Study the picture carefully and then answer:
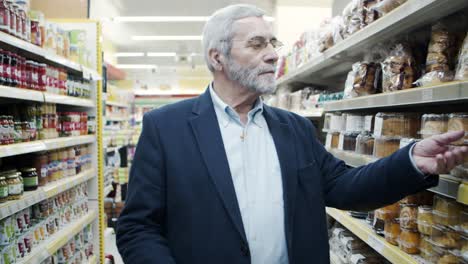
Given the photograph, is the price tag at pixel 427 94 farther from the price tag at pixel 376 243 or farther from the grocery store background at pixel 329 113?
the price tag at pixel 376 243

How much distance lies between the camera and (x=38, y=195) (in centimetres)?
232

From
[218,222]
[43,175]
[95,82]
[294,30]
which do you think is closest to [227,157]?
[218,222]

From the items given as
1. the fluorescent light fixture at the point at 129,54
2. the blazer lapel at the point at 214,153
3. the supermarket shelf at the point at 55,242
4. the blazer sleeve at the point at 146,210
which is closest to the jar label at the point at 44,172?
the supermarket shelf at the point at 55,242

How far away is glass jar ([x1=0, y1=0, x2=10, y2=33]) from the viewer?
6.36 feet

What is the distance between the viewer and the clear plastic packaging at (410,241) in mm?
1382

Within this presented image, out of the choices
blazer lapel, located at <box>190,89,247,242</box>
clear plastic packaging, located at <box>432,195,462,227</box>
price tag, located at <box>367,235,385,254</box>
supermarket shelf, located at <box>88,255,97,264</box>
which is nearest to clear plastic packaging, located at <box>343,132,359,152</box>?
price tag, located at <box>367,235,385,254</box>

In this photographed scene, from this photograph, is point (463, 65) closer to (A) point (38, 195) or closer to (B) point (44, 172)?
(A) point (38, 195)

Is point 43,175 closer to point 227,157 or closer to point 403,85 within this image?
point 227,157

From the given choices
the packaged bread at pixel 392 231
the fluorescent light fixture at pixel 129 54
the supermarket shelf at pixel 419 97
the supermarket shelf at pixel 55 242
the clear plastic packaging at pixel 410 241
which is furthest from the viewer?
the fluorescent light fixture at pixel 129 54

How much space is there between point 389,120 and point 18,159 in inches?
92.4

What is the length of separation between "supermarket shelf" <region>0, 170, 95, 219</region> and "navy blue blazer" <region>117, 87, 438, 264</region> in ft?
2.99

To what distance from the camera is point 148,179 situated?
53.6 inches

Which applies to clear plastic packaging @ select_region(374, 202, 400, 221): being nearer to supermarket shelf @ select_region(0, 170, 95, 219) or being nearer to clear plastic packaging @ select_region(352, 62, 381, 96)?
clear plastic packaging @ select_region(352, 62, 381, 96)

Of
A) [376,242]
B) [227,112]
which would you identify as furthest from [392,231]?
[227,112]
